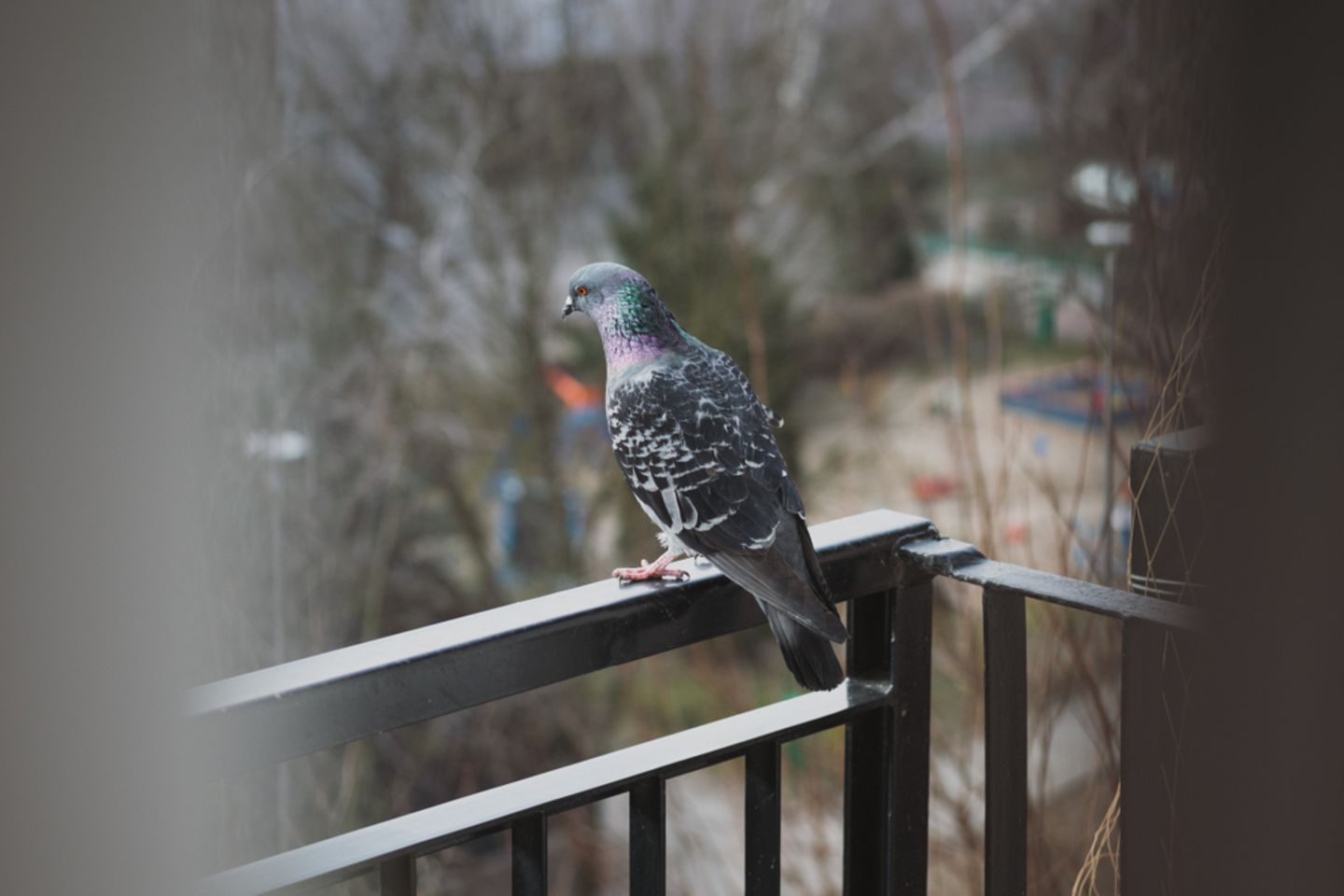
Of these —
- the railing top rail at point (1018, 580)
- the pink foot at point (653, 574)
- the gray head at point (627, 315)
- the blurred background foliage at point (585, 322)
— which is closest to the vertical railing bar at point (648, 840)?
the pink foot at point (653, 574)

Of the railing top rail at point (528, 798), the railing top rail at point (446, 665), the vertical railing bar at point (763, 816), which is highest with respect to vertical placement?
the railing top rail at point (446, 665)

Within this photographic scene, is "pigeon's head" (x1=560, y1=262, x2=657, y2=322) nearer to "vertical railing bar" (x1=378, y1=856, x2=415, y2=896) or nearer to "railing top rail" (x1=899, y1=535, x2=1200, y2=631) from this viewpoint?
"railing top rail" (x1=899, y1=535, x2=1200, y2=631)

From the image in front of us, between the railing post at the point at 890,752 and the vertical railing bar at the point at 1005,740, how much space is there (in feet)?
0.17

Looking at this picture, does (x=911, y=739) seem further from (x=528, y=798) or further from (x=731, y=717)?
(x=528, y=798)

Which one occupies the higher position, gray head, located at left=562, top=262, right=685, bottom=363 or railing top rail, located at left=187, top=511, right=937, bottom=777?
gray head, located at left=562, top=262, right=685, bottom=363

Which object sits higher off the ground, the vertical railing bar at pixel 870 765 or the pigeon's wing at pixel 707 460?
the pigeon's wing at pixel 707 460

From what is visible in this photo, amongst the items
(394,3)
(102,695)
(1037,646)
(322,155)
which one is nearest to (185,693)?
(102,695)

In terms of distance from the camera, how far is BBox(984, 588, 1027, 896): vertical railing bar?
105cm

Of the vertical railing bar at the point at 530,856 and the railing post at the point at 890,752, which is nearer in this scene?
the vertical railing bar at the point at 530,856

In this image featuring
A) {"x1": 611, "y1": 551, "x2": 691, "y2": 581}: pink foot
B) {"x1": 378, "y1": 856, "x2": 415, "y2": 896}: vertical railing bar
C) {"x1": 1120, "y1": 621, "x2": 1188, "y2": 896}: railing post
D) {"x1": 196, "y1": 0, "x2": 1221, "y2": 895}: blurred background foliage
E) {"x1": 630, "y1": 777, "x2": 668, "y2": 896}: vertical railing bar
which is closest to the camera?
{"x1": 1120, "y1": 621, "x2": 1188, "y2": 896}: railing post

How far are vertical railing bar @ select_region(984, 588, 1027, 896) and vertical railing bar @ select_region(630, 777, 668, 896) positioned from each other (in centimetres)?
31

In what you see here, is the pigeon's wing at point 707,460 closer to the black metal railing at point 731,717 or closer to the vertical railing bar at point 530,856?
the black metal railing at point 731,717

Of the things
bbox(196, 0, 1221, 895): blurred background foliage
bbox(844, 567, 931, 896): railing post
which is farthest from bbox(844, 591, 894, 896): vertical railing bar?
bbox(196, 0, 1221, 895): blurred background foliage

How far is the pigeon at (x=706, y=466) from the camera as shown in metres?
1.03
